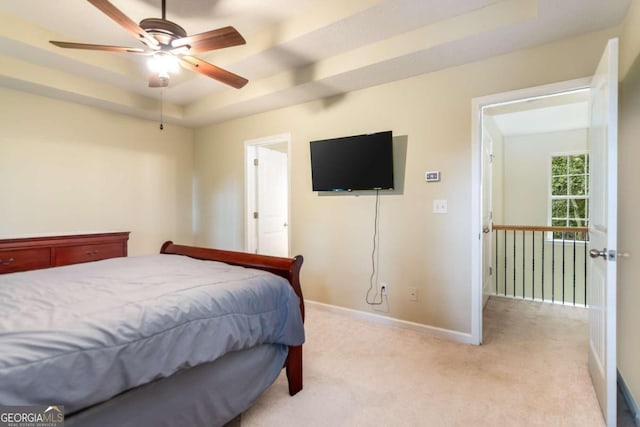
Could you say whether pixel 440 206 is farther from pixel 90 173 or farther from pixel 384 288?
pixel 90 173

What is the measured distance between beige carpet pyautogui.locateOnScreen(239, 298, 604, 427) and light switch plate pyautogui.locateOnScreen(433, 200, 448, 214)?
1128 millimetres

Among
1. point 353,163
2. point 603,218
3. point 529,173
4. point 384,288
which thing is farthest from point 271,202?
point 529,173

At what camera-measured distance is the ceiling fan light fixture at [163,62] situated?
7.00 ft

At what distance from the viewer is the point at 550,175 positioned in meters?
5.49

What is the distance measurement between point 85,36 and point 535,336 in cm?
475

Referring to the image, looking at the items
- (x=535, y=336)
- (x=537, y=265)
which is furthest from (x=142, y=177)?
(x=537, y=265)

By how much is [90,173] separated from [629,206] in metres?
4.88

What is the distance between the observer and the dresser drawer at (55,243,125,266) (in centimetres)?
304

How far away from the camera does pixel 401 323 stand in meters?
3.06

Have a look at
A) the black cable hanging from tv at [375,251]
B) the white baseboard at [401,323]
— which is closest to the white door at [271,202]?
the white baseboard at [401,323]

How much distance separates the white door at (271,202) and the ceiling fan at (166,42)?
2.14 m

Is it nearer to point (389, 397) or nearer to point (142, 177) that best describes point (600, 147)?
point (389, 397)

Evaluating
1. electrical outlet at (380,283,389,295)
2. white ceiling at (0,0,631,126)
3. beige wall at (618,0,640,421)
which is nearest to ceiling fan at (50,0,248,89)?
white ceiling at (0,0,631,126)

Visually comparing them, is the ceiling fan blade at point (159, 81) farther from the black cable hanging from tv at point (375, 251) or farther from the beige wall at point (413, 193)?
the black cable hanging from tv at point (375, 251)
